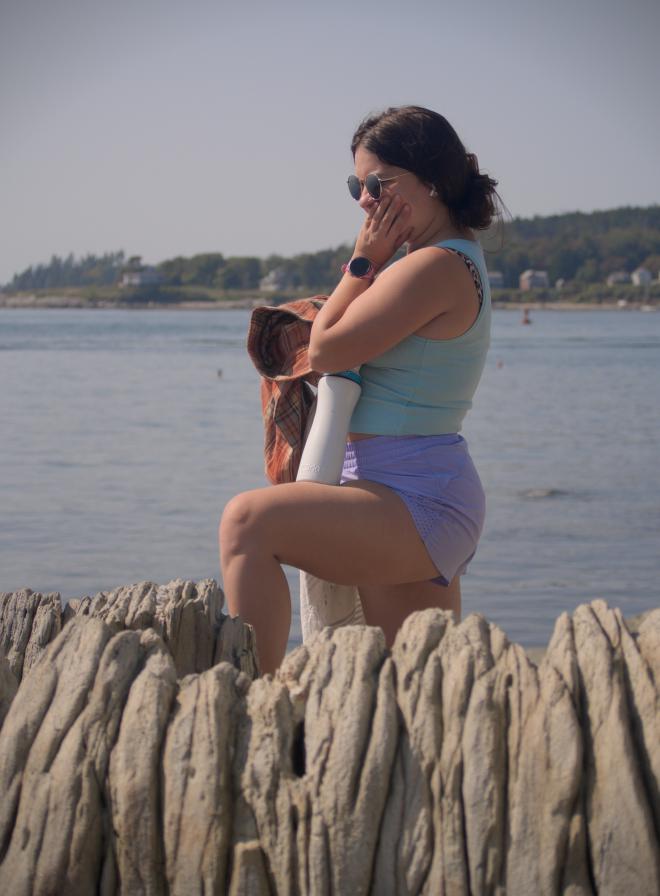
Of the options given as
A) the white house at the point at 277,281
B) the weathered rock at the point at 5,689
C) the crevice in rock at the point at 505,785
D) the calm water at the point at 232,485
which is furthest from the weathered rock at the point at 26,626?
the white house at the point at 277,281

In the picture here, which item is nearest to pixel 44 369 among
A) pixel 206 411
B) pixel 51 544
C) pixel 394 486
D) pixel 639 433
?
pixel 206 411

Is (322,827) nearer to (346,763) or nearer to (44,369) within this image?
(346,763)

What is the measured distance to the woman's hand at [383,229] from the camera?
349 centimetres

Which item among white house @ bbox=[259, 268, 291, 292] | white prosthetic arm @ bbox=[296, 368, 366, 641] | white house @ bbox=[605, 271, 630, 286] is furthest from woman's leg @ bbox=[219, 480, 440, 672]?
white house @ bbox=[259, 268, 291, 292]

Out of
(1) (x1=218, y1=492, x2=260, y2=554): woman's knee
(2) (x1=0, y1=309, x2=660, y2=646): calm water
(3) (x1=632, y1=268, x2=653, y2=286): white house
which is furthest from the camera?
(3) (x1=632, y1=268, x2=653, y2=286): white house

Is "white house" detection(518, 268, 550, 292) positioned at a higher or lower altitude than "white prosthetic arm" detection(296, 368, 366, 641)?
higher

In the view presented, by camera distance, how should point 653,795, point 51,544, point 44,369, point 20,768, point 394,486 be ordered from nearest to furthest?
1. point 653,795
2. point 20,768
3. point 394,486
4. point 51,544
5. point 44,369

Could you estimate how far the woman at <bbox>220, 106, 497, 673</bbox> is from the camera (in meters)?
3.06

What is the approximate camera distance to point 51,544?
401 inches

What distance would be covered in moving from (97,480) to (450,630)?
11958mm

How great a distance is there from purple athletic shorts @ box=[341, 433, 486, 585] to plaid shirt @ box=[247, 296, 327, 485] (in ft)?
0.66

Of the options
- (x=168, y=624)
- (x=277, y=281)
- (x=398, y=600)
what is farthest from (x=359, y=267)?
(x=277, y=281)

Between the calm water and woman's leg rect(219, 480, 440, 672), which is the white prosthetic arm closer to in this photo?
woman's leg rect(219, 480, 440, 672)

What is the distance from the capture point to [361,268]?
3471 mm
